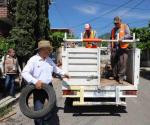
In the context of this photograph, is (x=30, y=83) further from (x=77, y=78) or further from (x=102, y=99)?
(x=102, y=99)

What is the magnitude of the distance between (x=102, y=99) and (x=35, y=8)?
9.66m

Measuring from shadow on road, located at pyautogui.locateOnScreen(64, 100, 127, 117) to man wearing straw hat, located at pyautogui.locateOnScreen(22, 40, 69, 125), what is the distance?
3.68m

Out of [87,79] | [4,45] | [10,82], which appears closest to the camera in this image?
[87,79]

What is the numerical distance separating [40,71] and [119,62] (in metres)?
4.91

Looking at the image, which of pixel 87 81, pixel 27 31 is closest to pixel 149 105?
pixel 87 81

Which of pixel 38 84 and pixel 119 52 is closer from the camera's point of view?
pixel 38 84

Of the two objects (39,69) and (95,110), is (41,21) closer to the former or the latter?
(95,110)

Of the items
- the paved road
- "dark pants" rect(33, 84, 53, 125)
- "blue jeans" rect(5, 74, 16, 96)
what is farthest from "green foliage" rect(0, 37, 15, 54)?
"dark pants" rect(33, 84, 53, 125)

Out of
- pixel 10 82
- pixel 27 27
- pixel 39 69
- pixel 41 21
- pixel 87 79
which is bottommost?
pixel 10 82

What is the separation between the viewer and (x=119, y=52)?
12.9 m

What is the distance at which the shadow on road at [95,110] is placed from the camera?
475 inches

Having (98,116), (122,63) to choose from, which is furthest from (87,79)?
(122,63)

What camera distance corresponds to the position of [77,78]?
11.9m

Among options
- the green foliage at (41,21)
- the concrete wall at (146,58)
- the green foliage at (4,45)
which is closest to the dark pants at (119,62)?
the green foliage at (4,45)
